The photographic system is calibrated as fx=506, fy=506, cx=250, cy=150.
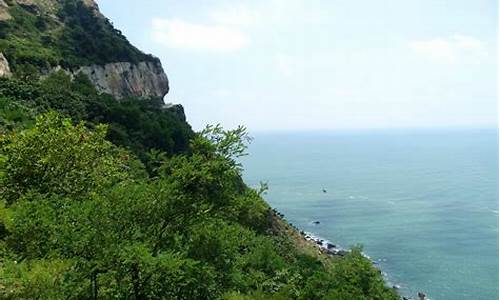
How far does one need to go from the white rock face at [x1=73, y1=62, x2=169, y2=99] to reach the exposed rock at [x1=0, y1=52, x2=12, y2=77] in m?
13.3

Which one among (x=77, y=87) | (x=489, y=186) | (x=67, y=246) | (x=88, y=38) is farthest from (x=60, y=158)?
(x=489, y=186)

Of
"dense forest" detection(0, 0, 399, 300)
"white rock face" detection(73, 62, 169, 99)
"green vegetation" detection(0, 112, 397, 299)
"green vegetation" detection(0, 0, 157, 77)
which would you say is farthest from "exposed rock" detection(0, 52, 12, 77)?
"green vegetation" detection(0, 112, 397, 299)

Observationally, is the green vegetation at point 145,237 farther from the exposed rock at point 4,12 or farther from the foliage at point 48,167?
the exposed rock at point 4,12

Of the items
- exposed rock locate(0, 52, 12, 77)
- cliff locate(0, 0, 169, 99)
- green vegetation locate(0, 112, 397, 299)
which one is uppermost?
cliff locate(0, 0, 169, 99)

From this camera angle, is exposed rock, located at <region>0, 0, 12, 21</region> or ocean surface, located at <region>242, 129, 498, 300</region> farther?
exposed rock, located at <region>0, 0, 12, 21</region>

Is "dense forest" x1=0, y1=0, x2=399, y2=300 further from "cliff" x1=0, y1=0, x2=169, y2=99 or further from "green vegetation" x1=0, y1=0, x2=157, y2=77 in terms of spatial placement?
"green vegetation" x1=0, y1=0, x2=157, y2=77

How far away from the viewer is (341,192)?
387ft

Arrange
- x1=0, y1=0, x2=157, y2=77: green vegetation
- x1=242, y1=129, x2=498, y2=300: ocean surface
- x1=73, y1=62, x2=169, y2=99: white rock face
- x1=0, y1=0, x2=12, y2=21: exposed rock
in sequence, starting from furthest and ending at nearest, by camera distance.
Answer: x1=73, y1=62, x2=169, y2=99: white rock face, x1=0, y1=0, x2=12, y2=21: exposed rock, x1=0, y1=0, x2=157, y2=77: green vegetation, x1=242, y1=129, x2=498, y2=300: ocean surface

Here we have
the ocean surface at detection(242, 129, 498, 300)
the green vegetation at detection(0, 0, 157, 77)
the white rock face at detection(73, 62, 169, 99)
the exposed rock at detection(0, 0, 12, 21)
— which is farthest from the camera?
the white rock face at detection(73, 62, 169, 99)

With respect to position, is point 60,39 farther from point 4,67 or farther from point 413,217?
point 413,217

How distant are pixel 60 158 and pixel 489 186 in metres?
116

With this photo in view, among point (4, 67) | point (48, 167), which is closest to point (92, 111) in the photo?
point (4, 67)

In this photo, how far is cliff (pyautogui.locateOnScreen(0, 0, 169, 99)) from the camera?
60656 mm

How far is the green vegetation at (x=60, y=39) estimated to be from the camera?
59669mm
